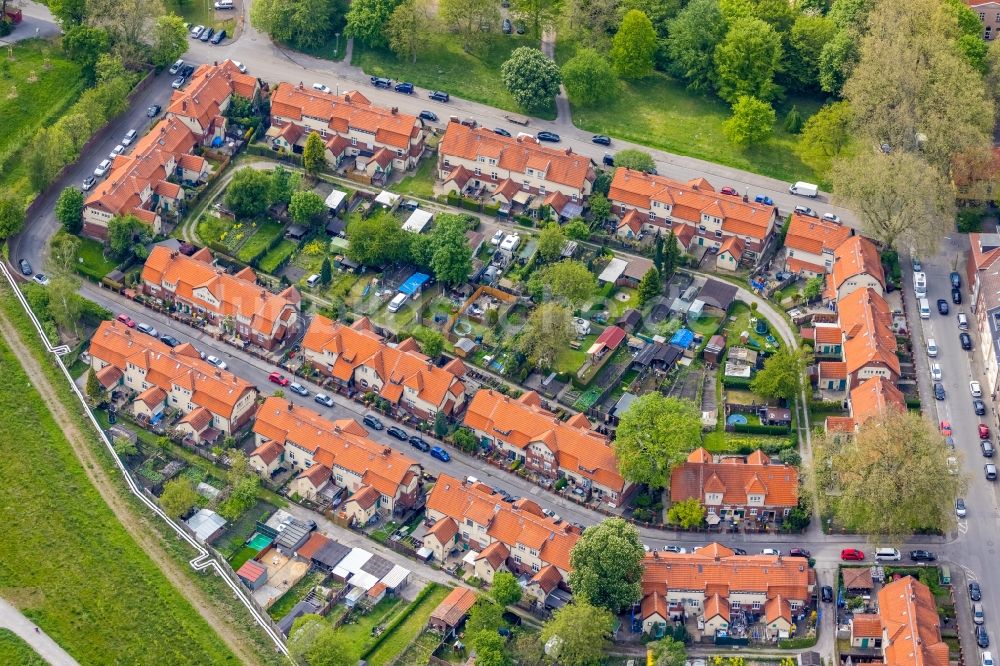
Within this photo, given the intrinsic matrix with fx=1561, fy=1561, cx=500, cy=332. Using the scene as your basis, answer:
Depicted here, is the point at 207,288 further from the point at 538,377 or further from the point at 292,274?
the point at 538,377

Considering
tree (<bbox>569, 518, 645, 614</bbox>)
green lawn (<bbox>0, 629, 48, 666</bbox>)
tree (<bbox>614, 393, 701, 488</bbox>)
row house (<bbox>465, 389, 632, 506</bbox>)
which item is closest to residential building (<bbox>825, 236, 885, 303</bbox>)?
tree (<bbox>614, 393, 701, 488</bbox>)

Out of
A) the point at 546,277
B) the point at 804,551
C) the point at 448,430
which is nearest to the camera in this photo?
the point at 804,551

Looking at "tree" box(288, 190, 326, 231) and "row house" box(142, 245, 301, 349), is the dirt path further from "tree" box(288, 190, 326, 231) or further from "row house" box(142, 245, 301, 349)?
"tree" box(288, 190, 326, 231)

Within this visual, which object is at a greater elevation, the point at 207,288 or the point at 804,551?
the point at 207,288

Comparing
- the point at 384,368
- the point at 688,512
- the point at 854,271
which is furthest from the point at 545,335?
the point at 854,271

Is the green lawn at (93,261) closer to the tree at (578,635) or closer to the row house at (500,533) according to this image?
the row house at (500,533)

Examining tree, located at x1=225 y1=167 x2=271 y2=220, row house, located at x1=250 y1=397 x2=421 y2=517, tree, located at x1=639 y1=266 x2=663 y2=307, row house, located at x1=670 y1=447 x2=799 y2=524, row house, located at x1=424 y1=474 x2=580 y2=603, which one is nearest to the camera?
row house, located at x1=424 y1=474 x2=580 y2=603

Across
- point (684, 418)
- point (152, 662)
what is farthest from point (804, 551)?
point (152, 662)

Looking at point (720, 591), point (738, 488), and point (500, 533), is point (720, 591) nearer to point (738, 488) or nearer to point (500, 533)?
point (738, 488)
